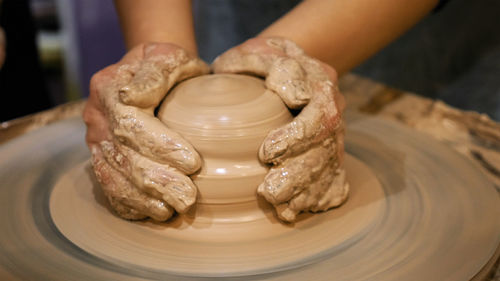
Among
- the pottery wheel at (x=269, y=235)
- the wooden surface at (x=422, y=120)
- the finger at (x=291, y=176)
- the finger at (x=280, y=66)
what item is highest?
the finger at (x=280, y=66)

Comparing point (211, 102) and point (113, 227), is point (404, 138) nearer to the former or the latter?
point (211, 102)

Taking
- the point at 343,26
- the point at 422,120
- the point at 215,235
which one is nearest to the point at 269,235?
the point at 215,235

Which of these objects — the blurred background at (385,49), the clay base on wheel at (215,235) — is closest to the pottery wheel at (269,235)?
the clay base on wheel at (215,235)

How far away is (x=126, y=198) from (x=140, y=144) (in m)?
0.12

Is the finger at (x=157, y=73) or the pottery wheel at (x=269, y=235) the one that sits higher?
the finger at (x=157, y=73)

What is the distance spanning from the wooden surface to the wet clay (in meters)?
0.52

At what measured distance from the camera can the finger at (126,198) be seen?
951mm

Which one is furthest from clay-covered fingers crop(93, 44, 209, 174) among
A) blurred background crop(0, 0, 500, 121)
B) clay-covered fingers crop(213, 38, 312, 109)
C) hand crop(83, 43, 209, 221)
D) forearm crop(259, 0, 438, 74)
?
blurred background crop(0, 0, 500, 121)

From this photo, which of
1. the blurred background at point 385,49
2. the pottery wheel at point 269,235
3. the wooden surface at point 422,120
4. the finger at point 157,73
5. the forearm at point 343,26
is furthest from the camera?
the blurred background at point 385,49

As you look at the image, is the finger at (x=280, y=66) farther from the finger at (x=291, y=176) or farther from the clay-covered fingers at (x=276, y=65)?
the finger at (x=291, y=176)

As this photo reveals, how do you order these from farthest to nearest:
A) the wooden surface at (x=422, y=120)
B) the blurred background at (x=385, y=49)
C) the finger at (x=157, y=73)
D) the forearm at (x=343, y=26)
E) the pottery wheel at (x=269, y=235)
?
1. the blurred background at (x=385, y=49)
2. the wooden surface at (x=422, y=120)
3. the forearm at (x=343, y=26)
4. the finger at (x=157, y=73)
5. the pottery wheel at (x=269, y=235)

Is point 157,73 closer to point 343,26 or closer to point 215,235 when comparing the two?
point 215,235

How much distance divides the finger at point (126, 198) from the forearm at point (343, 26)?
58 cm

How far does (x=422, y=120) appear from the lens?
1.63m
